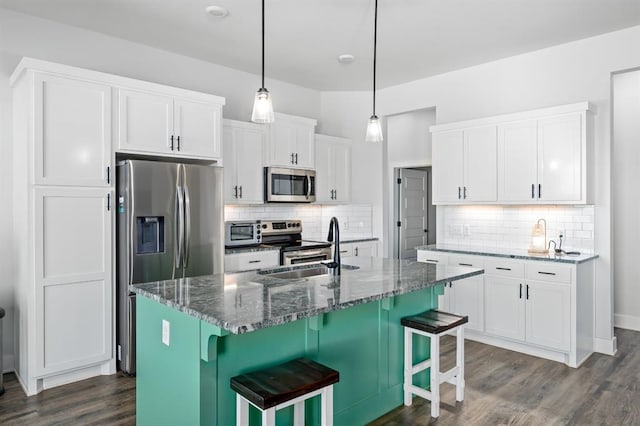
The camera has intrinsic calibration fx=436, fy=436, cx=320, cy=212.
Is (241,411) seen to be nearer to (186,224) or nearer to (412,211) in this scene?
(186,224)

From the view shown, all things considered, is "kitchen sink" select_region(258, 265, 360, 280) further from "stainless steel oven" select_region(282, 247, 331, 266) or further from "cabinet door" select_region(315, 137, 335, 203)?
"cabinet door" select_region(315, 137, 335, 203)

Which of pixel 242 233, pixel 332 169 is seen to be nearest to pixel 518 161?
pixel 332 169

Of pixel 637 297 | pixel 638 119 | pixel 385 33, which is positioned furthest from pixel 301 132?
pixel 637 297

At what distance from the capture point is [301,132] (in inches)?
214

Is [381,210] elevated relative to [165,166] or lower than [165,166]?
lower

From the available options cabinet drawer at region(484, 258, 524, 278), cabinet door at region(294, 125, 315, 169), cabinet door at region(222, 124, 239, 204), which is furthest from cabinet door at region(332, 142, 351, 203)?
cabinet drawer at region(484, 258, 524, 278)

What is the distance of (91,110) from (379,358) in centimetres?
289

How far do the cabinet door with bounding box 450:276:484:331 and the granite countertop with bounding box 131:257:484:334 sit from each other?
1.51 meters

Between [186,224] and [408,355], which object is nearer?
[408,355]

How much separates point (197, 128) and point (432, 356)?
2.86 m

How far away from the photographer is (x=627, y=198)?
5.10 m

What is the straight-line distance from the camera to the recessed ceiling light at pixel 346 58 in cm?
474

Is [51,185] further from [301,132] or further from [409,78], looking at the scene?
[409,78]

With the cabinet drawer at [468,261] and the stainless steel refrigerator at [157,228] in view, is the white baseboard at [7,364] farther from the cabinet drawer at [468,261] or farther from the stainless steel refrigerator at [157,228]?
the cabinet drawer at [468,261]
